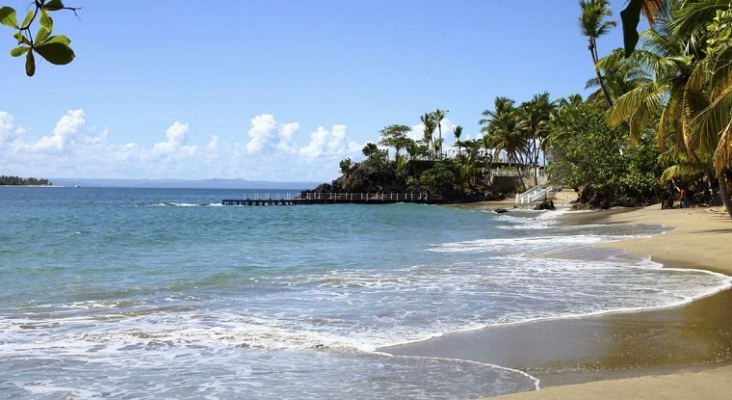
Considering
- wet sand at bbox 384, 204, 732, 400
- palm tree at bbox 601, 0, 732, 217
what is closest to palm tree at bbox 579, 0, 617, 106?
palm tree at bbox 601, 0, 732, 217

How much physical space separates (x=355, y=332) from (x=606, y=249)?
1174 centimetres

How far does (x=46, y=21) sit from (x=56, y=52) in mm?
100

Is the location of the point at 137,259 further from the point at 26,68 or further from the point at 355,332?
the point at 26,68

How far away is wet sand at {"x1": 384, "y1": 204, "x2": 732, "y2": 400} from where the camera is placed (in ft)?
18.2

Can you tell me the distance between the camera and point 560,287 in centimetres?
1220

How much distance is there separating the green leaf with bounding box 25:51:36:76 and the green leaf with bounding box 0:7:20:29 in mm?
95

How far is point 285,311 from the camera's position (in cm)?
1075

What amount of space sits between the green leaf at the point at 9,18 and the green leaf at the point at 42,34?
8 cm

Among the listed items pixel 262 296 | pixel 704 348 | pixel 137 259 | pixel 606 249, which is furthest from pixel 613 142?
pixel 704 348

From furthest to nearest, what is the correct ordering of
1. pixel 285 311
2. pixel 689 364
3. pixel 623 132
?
pixel 623 132 → pixel 285 311 → pixel 689 364

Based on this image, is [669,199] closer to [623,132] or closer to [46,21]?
[623,132]

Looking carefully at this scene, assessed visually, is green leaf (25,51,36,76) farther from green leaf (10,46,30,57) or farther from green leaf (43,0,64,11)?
green leaf (43,0,64,11)

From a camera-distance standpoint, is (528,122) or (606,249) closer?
(606,249)

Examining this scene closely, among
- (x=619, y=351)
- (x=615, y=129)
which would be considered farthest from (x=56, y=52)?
(x=615, y=129)
